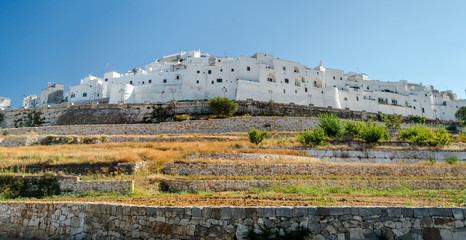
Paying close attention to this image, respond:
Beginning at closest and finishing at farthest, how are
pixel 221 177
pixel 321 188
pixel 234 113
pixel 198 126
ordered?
Answer: 1. pixel 321 188
2. pixel 221 177
3. pixel 198 126
4. pixel 234 113

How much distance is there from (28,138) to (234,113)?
962 inches

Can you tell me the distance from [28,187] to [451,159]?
26891mm

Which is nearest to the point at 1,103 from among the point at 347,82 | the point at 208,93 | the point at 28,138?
the point at 208,93

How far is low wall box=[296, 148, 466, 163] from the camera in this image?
2159 centimetres

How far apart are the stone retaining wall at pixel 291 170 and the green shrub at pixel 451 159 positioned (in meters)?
4.27

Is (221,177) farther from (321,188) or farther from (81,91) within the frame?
(81,91)

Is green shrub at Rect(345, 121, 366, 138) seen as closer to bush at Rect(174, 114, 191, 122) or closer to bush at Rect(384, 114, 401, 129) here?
bush at Rect(384, 114, 401, 129)

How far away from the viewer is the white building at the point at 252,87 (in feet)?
170

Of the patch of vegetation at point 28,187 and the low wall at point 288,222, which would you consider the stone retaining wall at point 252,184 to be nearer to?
the patch of vegetation at point 28,187

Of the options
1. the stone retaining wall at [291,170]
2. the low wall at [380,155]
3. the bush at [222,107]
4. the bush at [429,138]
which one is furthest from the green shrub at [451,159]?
the bush at [222,107]

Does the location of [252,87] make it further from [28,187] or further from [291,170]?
[28,187]

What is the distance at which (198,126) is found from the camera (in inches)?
1299

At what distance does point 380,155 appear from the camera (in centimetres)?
2248

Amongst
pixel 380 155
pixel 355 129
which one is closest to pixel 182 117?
pixel 355 129
